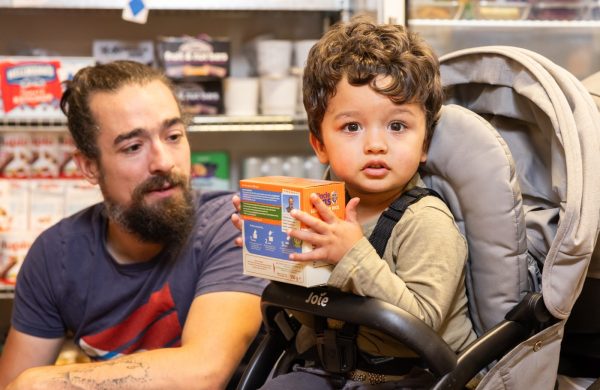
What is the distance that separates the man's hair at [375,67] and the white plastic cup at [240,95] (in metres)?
1.25

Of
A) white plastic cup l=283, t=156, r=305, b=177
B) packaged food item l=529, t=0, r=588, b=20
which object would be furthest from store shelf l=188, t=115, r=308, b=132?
packaged food item l=529, t=0, r=588, b=20

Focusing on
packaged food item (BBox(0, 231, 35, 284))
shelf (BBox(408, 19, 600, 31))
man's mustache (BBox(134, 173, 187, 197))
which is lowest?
packaged food item (BBox(0, 231, 35, 284))

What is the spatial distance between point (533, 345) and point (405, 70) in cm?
48

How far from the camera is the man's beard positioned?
183cm

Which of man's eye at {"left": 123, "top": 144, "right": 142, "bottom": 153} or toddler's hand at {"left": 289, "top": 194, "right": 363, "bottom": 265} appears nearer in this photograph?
toddler's hand at {"left": 289, "top": 194, "right": 363, "bottom": 265}

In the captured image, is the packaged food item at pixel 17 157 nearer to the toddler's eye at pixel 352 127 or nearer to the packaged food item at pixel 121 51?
the packaged food item at pixel 121 51

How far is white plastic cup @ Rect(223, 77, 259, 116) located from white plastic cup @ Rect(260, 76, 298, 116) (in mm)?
33

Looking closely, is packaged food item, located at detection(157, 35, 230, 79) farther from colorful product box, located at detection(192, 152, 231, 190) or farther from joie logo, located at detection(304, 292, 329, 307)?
joie logo, located at detection(304, 292, 329, 307)

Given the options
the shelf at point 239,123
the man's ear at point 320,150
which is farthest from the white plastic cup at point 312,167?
the man's ear at point 320,150

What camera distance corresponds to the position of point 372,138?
1.30m

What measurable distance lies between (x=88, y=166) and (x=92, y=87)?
0.20m

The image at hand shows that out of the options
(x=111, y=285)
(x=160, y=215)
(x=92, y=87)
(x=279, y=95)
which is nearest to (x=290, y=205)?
(x=160, y=215)

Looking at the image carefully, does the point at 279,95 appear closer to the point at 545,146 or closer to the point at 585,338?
the point at 545,146

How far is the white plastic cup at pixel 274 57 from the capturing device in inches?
105
